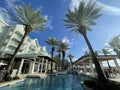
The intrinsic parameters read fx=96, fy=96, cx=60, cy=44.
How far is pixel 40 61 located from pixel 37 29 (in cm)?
1376

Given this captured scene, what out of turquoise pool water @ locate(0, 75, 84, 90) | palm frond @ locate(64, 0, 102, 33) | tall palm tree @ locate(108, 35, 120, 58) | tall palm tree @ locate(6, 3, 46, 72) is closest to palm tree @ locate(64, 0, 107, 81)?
palm frond @ locate(64, 0, 102, 33)

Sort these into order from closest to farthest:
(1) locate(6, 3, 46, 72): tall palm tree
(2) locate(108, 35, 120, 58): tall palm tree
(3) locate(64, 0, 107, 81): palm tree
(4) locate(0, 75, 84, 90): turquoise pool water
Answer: (4) locate(0, 75, 84, 90): turquoise pool water, (3) locate(64, 0, 107, 81): palm tree, (1) locate(6, 3, 46, 72): tall palm tree, (2) locate(108, 35, 120, 58): tall palm tree

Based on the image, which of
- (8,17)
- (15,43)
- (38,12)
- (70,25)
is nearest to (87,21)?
(70,25)

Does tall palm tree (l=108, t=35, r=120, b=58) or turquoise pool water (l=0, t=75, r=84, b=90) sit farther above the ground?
tall palm tree (l=108, t=35, r=120, b=58)

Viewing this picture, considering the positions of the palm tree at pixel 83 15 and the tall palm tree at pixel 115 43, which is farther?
the tall palm tree at pixel 115 43

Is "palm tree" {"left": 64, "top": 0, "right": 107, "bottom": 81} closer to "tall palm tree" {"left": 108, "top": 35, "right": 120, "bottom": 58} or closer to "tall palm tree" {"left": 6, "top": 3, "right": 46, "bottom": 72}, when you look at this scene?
"tall palm tree" {"left": 6, "top": 3, "right": 46, "bottom": 72}

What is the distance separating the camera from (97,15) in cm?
1942

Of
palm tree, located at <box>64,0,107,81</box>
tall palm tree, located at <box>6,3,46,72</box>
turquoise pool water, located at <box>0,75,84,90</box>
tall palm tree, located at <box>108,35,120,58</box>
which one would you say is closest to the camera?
turquoise pool water, located at <box>0,75,84,90</box>

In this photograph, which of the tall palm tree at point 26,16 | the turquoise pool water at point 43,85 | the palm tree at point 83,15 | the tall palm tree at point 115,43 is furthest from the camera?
the tall palm tree at point 115,43

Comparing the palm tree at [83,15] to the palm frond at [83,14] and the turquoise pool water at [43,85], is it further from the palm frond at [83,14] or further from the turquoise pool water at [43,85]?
the turquoise pool water at [43,85]

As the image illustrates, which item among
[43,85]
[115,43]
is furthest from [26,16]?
[115,43]

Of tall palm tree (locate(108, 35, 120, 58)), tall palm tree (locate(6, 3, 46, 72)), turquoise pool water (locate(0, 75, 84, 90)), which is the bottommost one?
turquoise pool water (locate(0, 75, 84, 90))

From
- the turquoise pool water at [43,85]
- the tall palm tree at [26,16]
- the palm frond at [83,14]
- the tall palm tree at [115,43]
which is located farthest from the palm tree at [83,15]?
the tall palm tree at [115,43]

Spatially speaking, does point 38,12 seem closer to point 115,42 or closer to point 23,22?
point 23,22
